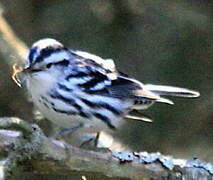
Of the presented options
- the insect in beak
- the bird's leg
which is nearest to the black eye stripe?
the insect in beak

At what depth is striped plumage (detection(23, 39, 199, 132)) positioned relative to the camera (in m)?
4.41

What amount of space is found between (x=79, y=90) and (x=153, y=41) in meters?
1.56

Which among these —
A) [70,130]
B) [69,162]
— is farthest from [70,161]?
Answer: [70,130]

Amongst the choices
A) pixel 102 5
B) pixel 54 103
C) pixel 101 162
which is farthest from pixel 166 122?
pixel 101 162

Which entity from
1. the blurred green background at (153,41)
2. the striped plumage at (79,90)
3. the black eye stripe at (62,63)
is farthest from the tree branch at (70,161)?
the blurred green background at (153,41)

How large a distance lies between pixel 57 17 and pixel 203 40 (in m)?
1.04

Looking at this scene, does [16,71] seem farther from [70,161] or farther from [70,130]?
[70,161]

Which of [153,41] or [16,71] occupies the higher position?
[153,41]

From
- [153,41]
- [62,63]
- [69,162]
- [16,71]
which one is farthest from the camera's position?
[153,41]

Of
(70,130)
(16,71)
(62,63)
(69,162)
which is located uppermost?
(62,63)

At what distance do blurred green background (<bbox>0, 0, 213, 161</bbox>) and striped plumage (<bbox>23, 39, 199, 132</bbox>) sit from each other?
2.54 ft

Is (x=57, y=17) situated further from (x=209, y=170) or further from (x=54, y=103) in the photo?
(x=209, y=170)

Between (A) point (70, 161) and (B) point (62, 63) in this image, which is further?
(B) point (62, 63)

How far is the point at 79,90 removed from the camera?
15.2 feet
